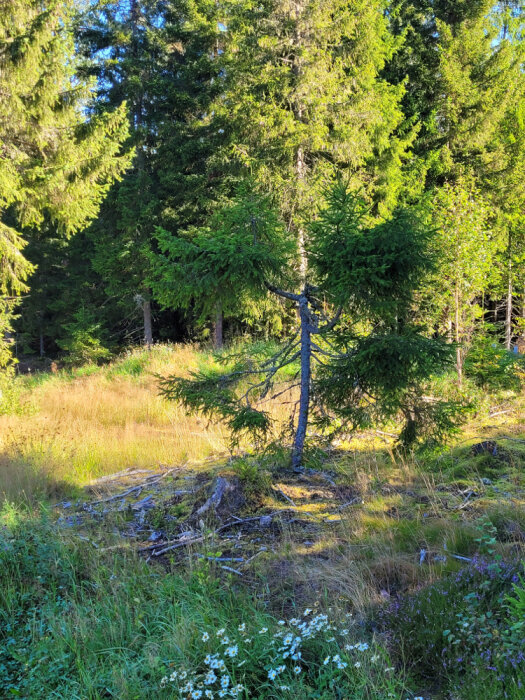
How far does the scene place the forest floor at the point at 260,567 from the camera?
257 centimetres

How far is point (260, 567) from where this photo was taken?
3.74 meters

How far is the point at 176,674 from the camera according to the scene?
8.29 feet

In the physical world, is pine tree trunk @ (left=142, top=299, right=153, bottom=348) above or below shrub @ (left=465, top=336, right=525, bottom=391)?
above

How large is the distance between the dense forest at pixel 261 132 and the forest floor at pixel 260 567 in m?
2.19

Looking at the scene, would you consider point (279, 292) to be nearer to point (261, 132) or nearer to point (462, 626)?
point (462, 626)

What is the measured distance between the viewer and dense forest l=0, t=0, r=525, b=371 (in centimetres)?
1053

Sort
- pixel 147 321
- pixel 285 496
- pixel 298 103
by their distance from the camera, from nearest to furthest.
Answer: pixel 285 496
pixel 298 103
pixel 147 321

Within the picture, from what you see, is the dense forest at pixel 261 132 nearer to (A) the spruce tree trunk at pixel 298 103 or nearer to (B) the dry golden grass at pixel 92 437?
(A) the spruce tree trunk at pixel 298 103

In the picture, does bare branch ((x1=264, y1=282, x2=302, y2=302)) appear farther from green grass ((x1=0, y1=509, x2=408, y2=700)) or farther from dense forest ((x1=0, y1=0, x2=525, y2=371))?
green grass ((x1=0, y1=509, x2=408, y2=700))

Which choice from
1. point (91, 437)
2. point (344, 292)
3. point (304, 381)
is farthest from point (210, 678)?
point (91, 437)

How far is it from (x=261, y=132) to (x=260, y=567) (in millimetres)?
11992

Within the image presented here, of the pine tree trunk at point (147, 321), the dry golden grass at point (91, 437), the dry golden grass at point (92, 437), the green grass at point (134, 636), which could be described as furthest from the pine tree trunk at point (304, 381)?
the pine tree trunk at point (147, 321)

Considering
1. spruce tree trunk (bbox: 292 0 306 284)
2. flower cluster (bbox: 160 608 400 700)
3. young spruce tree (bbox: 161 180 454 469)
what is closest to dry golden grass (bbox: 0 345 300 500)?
young spruce tree (bbox: 161 180 454 469)

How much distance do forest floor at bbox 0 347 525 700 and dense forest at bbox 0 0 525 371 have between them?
2194 millimetres
